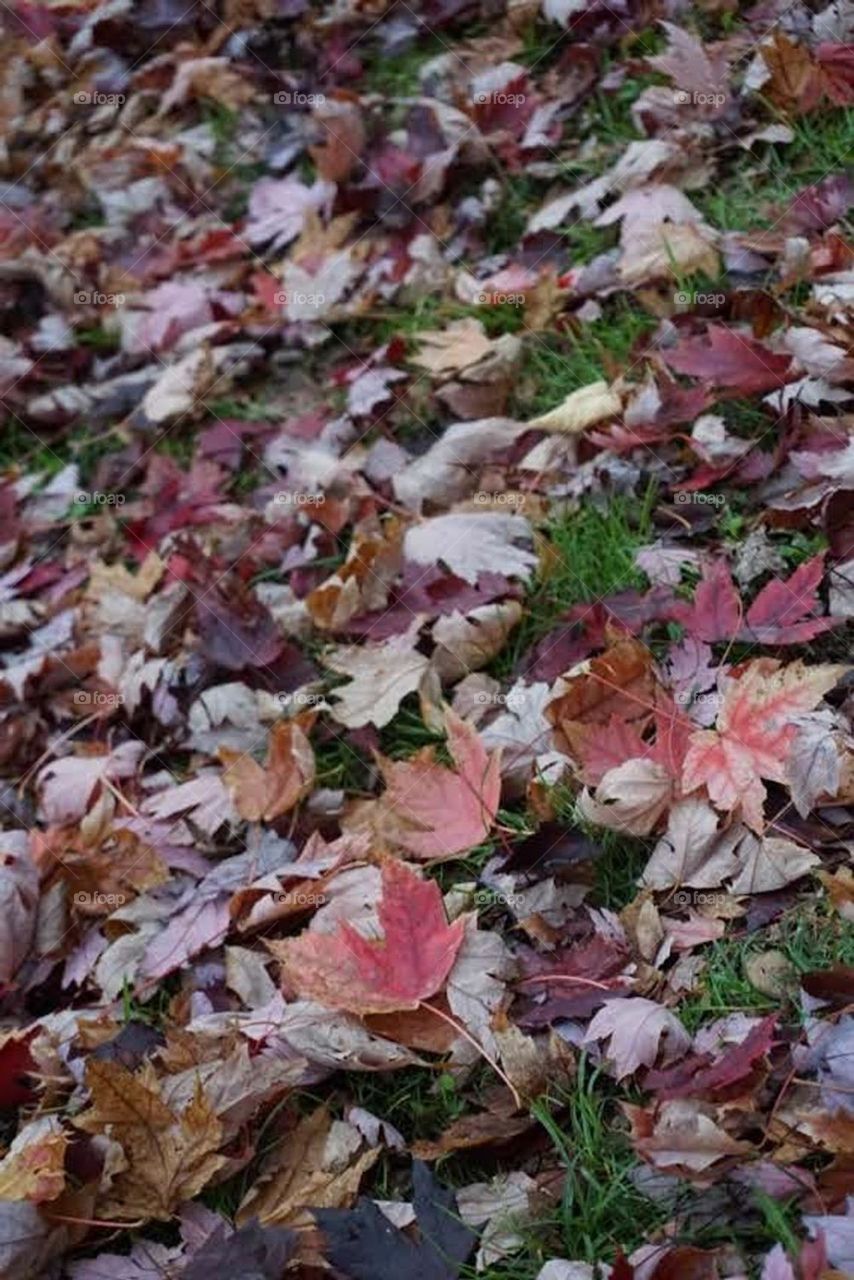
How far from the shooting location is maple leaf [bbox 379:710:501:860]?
1813 mm

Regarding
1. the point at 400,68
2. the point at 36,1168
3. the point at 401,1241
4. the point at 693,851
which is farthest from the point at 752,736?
the point at 400,68

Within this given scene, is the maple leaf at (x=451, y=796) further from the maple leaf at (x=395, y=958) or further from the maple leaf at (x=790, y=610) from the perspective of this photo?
the maple leaf at (x=790, y=610)

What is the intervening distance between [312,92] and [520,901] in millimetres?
2610

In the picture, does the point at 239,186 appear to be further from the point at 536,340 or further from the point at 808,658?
the point at 808,658

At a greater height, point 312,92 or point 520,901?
point 312,92

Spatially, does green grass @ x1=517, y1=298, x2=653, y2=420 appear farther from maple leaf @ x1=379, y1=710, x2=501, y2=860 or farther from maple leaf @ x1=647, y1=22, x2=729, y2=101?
maple leaf @ x1=379, y1=710, x2=501, y2=860

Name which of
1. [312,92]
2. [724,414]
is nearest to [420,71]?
[312,92]

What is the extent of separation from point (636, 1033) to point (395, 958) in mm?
307

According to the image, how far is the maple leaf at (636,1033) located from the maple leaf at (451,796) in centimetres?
35

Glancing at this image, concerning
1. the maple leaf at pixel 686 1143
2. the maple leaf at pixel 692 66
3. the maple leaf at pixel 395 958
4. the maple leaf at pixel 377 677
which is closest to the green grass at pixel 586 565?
the maple leaf at pixel 377 677

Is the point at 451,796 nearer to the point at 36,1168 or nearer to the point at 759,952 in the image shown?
the point at 759,952

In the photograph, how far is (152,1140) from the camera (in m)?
1.55

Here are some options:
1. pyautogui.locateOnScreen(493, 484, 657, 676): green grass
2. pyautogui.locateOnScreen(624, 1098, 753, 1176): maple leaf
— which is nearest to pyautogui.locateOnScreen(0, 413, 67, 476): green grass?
pyautogui.locateOnScreen(493, 484, 657, 676): green grass

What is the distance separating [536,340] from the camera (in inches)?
104
